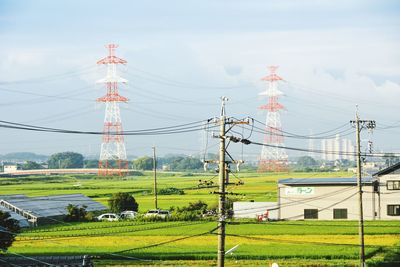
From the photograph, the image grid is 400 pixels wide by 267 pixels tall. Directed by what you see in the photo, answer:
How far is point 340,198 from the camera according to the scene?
50125mm

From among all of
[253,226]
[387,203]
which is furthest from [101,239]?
[387,203]

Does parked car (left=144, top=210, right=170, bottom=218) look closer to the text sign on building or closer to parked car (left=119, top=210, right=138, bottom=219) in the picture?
parked car (left=119, top=210, right=138, bottom=219)

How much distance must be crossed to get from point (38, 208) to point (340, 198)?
2140 centimetres

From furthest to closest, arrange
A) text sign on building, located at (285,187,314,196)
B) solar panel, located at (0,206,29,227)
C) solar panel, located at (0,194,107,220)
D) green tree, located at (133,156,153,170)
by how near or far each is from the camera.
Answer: green tree, located at (133,156,153,170) → solar panel, located at (0,194,107,220) → text sign on building, located at (285,187,314,196) → solar panel, located at (0,206,29,227)

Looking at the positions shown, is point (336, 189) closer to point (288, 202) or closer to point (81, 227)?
point (288, 202)

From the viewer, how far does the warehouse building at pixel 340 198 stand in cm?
4922

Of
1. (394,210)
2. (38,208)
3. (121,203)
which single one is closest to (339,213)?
(394,210)

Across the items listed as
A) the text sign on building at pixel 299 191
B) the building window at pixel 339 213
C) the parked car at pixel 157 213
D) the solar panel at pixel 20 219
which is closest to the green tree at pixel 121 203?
the parked car at pixel 157 213

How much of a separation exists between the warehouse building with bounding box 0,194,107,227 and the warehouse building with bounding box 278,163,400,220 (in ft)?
52.8

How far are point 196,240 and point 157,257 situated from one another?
678 centimetres

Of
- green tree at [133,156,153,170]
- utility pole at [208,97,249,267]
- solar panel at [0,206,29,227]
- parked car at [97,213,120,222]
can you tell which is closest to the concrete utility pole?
utility pole at [208,97,249,267]

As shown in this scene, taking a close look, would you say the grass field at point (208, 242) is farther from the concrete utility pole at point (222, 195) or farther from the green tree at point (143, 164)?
the green tree at point (143, 164)

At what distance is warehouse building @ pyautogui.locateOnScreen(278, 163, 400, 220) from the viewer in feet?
161

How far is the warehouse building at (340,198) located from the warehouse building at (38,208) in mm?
16103
